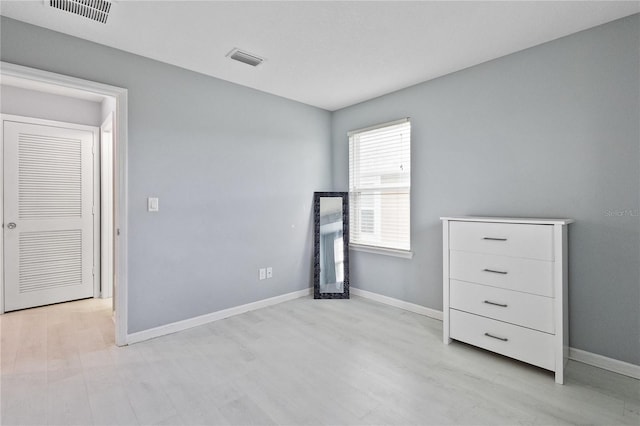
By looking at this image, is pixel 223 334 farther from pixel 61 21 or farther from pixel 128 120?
pixel 61 21

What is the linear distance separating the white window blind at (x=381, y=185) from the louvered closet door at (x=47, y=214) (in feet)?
11.3

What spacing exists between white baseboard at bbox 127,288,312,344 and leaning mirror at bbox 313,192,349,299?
34 centimetres

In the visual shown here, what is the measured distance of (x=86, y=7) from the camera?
6.78ft

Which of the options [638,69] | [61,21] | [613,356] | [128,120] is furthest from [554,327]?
[61,21]

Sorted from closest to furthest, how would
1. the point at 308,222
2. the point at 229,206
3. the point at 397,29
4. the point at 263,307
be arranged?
the point at 397,29
the point at 229,206
the point at 263,307
the point at 308,222

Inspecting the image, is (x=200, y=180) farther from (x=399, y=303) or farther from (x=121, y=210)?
(x=399, y=303)

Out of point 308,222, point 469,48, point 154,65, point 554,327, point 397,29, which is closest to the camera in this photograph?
point 554,327

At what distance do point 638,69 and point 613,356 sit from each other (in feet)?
6.63

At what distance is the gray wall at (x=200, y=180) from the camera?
8.71 feet

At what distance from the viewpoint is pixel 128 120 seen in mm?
2674

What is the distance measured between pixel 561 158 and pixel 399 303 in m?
2.10

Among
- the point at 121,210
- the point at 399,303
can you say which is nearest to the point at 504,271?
the point at 399,303

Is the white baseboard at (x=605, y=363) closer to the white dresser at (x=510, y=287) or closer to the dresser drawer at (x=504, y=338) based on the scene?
the white dresser at (x=510, y=287)

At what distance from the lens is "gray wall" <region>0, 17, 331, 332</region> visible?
8.71ft
